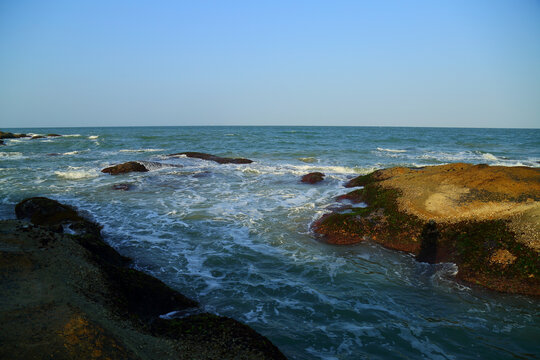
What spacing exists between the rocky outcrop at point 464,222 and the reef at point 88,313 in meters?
4.57

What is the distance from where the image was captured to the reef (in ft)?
9.39

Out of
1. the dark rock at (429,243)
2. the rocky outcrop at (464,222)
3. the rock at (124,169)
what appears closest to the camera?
the rocky outcrop at (464,222)

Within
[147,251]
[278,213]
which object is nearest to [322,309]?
[147,251]

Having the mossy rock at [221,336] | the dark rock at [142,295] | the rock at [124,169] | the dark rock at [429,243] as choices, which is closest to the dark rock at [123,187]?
the rock at [124,169]

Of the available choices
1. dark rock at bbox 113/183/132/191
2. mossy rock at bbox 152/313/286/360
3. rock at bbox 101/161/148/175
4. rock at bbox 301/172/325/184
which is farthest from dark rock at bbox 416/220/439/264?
rock at bbox 101/161/148/175

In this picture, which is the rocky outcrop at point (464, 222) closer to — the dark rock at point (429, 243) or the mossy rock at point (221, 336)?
the dark rock at point (429, 243)

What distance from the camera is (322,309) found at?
16.9 feet

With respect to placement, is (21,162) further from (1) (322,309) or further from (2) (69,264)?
(1) (322,309)

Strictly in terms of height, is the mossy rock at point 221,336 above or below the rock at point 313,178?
below

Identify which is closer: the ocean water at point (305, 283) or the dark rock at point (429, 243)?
the ocean water at point (305, 283)

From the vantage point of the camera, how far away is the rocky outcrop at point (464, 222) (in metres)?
5.85

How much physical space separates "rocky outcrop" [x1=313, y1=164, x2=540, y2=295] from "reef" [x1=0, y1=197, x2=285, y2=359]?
180 inches

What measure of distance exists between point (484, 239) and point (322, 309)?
3.90m

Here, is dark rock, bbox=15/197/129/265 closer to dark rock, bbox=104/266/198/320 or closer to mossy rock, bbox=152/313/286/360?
dark rock, bbox=104/266/198/320
